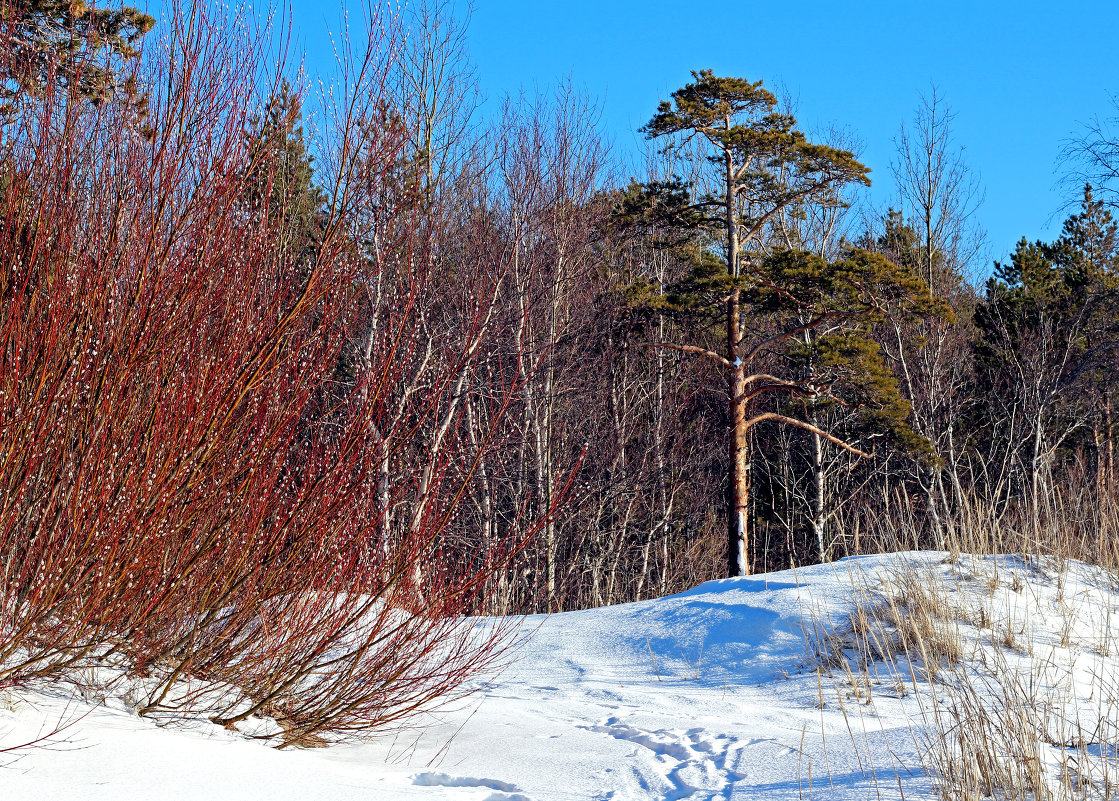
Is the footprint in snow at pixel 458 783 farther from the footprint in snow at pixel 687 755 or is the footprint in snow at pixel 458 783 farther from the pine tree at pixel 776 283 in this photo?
the pine tree at pixel 776 283

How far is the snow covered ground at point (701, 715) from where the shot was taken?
2664mm

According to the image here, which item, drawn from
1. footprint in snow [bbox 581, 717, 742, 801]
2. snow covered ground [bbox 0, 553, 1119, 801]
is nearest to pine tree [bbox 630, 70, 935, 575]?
snow covered ground [bbox 0, 553, 1119, 801]

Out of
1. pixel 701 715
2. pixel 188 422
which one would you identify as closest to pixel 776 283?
pixel 701 715

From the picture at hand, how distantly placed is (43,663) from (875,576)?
550 cm

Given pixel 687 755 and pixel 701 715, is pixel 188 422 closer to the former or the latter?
pixel 687 755

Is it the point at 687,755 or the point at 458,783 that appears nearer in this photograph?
the point at 458,783

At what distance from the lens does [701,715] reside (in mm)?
4258

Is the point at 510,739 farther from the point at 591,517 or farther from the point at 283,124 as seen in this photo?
the point at 591,517

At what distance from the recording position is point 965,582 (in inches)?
231

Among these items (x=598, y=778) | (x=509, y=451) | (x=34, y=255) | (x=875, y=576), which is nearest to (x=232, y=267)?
(x=34, y=255)

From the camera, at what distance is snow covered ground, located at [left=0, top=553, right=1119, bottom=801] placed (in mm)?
2664

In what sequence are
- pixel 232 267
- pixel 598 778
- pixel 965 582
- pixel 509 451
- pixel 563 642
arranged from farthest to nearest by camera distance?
pixel 509 451
pixel 563 642
pixel 965 582
pixel 598 778
pixel 232 267

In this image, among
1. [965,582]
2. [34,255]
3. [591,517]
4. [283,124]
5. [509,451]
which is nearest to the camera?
[34,255]

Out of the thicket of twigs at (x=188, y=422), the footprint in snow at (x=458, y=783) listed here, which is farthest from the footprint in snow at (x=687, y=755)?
the thicket of twigs at (x=188, y=422)
